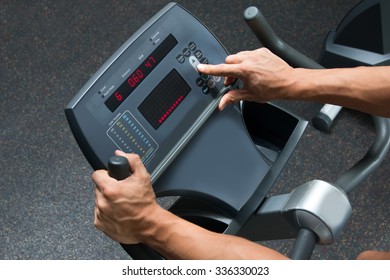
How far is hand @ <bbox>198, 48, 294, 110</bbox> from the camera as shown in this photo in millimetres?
1135

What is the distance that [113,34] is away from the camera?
84.1 inches

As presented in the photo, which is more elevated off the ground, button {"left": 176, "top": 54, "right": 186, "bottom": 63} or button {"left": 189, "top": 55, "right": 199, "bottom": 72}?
button {"left": 176, "top": 54, "right": 186, "bottom": 63}

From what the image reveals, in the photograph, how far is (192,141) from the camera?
113 cm

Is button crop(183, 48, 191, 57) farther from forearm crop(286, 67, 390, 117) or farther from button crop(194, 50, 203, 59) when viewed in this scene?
forearm crop(286, 67, 390, 117)

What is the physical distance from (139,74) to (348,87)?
1.49ft

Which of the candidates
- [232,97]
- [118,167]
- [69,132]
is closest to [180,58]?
[232,97]

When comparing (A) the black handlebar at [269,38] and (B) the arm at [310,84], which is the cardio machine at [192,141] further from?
(A) the black handlebar at [269,38]

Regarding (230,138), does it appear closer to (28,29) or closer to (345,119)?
(345,119)

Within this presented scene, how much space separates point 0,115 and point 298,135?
3.83ft

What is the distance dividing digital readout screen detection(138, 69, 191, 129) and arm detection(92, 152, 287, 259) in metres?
0.10

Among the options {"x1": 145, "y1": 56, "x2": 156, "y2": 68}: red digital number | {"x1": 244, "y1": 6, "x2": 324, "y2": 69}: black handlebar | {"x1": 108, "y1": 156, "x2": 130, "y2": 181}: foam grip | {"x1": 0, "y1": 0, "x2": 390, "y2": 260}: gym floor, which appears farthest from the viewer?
{"x1": 0, "y1": 0, "x2": 390, "y2": 260}: gym floor

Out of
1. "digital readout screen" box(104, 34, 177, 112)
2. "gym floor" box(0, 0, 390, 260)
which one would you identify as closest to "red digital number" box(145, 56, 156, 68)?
"digital readout screen" box(104, 34, 177, 112)

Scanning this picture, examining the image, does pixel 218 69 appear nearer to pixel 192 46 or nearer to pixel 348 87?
pixel 192 46
